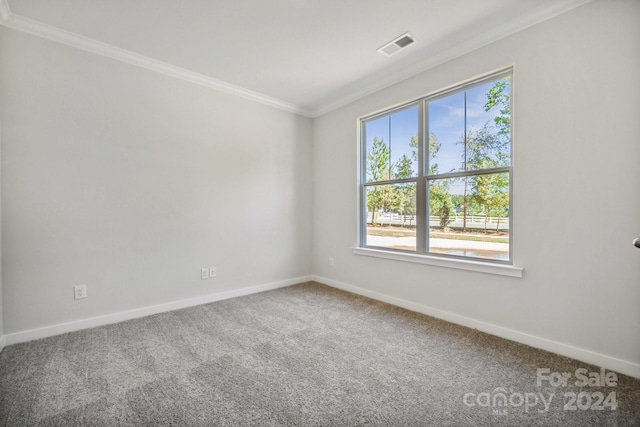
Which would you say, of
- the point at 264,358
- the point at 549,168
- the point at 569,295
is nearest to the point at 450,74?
the point at 549,168

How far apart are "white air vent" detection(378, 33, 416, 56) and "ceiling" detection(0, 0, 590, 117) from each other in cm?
5

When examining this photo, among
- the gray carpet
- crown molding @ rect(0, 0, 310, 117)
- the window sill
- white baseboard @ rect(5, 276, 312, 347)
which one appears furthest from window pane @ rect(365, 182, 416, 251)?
crown molding @ rect(0, 0, 310, 117)

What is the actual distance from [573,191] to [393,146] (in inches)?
70.5

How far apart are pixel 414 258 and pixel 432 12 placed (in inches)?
87.8

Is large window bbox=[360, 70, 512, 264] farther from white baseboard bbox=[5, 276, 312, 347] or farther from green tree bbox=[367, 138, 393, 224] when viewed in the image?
white baseboard bbox=[5, 276, 312, 347]

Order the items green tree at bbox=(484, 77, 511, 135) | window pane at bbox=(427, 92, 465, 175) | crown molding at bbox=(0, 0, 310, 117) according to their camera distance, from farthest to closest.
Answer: window pane at bbox=(427, 92, 465, 175) < green tree at bbox=(484, 77, 511, 135) < crown molding at bbox=(0, 0, 310, 117)

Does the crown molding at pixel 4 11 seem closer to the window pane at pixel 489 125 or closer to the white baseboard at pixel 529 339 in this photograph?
the window pane at pixel 489 125

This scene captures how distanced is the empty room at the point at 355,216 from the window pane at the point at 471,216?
20mm

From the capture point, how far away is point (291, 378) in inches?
70.3

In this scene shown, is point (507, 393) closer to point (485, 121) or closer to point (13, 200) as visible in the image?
point (485, 121)

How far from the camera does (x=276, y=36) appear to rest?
2.45m

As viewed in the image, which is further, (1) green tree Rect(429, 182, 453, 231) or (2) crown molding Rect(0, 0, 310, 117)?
(1) green tree Rect(429, 182, 453, 231)

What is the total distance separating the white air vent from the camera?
2.48 meters

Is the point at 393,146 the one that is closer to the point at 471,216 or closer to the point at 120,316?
the point at 471,216
